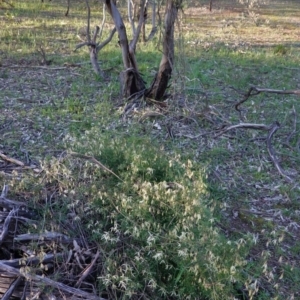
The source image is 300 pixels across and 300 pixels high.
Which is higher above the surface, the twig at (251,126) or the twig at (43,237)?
the twig at (251,126)

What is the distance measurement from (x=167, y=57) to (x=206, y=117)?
873 mm

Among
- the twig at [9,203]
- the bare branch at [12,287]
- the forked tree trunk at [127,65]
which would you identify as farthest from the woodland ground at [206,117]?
the bare branch at [12,287]

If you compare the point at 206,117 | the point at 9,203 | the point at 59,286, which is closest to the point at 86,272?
the point at 59,286

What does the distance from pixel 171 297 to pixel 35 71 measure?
5920 millimetres

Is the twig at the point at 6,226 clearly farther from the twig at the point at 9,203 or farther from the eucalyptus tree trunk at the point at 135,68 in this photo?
the eucalyptus tree trunk at the point at 135,68

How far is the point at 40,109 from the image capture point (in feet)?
21.4

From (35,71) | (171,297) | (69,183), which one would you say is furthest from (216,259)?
(35,71)

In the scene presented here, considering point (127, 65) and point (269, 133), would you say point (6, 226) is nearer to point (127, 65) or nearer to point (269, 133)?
point (269, 133)

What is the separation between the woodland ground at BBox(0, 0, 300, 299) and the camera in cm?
425

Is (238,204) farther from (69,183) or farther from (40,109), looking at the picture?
(40,109)

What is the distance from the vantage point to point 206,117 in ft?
20.7

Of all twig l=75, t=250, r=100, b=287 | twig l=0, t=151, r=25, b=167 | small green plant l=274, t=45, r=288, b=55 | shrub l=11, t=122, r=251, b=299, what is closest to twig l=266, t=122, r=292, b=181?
shrub l=11, t=122, r=251, b=299

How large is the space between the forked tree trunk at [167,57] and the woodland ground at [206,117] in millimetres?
158

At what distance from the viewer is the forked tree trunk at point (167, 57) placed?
617 cm
